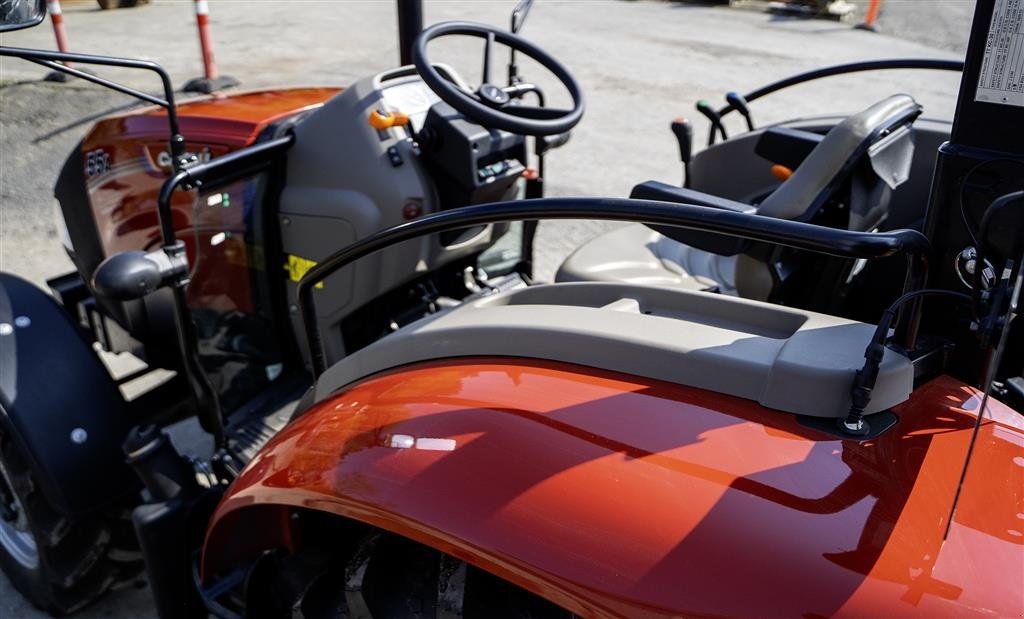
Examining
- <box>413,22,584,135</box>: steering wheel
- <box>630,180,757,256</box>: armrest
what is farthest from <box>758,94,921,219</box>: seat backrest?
<box>413,22,584,135</box>: steering wheel

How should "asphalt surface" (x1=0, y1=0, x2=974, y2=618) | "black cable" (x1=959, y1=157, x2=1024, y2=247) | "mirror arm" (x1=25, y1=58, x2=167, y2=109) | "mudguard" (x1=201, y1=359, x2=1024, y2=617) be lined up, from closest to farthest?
"mudguard" (x1=201, y1=359, x2=1024, y2=617), "black cable" (x1=959, y1=157, x2=1024, y2=247), "mirror arm" (x1=25, y1=58, x2=167, y2=109), "asphalt surface" (x1=0, y1=0, x2=974, y2=618)

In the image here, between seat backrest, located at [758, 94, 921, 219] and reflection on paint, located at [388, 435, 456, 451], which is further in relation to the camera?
seat backrest, located at [758, 94, 921, 219]

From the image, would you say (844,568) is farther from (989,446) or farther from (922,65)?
(922,65)

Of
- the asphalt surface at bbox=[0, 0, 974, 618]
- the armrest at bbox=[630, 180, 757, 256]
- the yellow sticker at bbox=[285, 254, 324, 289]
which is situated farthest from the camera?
the asphalt surface at bbox=[0, 0, 974, 618]

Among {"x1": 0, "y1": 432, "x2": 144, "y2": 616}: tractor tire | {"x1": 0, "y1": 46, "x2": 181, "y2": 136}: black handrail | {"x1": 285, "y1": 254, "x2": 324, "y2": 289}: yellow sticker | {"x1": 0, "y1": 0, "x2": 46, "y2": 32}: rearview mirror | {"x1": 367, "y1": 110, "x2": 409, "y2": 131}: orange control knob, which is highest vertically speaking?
{"x1": 0, "y1": 0, "x2": 46, "y2": 32}: rearview mirror

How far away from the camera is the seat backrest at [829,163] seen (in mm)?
2027

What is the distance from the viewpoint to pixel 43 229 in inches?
193

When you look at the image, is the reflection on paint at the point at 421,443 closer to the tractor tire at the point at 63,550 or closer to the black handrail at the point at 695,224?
the black handrail at the point at 695,224

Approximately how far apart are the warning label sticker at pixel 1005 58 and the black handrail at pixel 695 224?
21cm

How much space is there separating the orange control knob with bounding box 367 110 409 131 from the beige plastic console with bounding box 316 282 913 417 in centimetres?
86

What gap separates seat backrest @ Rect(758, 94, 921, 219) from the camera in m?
2.03

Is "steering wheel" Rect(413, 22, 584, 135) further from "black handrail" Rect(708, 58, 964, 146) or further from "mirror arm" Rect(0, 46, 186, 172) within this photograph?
"black handrail" Rect(708, 58, 964, 146)

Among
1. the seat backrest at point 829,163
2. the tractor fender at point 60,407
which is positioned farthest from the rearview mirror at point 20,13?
the seat backrest at point 829,163

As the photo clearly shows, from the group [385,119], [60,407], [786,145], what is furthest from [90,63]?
[786,145]
